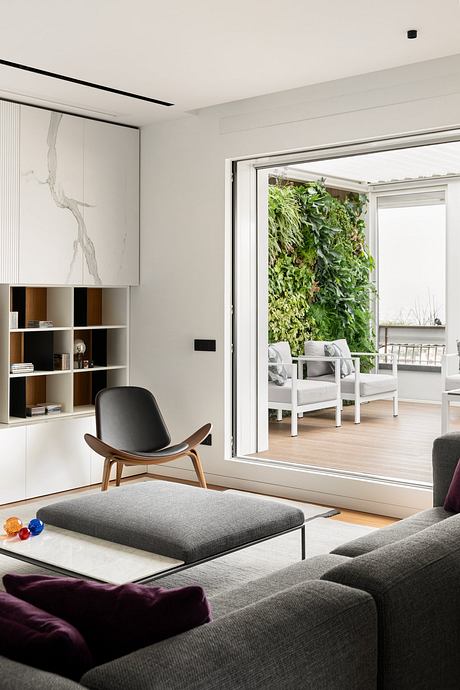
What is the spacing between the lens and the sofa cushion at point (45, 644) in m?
1.40

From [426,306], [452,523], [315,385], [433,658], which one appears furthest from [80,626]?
[426,306]

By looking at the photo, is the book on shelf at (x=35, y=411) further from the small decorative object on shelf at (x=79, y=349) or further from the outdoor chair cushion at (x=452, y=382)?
the outdoor chair cushion at (x=452, y=382)

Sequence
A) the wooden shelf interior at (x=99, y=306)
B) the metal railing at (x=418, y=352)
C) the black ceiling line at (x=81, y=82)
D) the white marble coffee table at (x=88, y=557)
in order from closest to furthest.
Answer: the white marble coffee table at (x=88, y=557), the black ceiling line at (x=81, y=82), the wooden shelf interior at (x=99, y=306), the metal railing at (x=418, y=352)

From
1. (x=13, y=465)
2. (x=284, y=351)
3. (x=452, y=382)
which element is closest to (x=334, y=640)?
(x=13, y=465)

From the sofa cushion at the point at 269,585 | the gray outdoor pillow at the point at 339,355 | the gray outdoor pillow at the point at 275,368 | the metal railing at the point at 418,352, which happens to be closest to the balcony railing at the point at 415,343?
the metal railing at the point at 418,352

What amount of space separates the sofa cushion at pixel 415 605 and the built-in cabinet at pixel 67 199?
3.94 m

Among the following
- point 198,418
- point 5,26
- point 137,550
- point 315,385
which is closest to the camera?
point 137,550

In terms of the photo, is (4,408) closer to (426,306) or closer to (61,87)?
(61,87)

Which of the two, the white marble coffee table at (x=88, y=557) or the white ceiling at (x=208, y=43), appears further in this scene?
the white ceiling at (x=208, y=43)

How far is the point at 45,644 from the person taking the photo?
4.60 ft

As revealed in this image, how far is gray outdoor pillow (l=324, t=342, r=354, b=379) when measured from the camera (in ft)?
26.9

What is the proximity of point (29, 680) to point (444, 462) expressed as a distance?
8.37ft

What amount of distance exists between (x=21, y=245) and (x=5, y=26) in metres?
1.73

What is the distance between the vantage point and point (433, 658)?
6.43 ft
